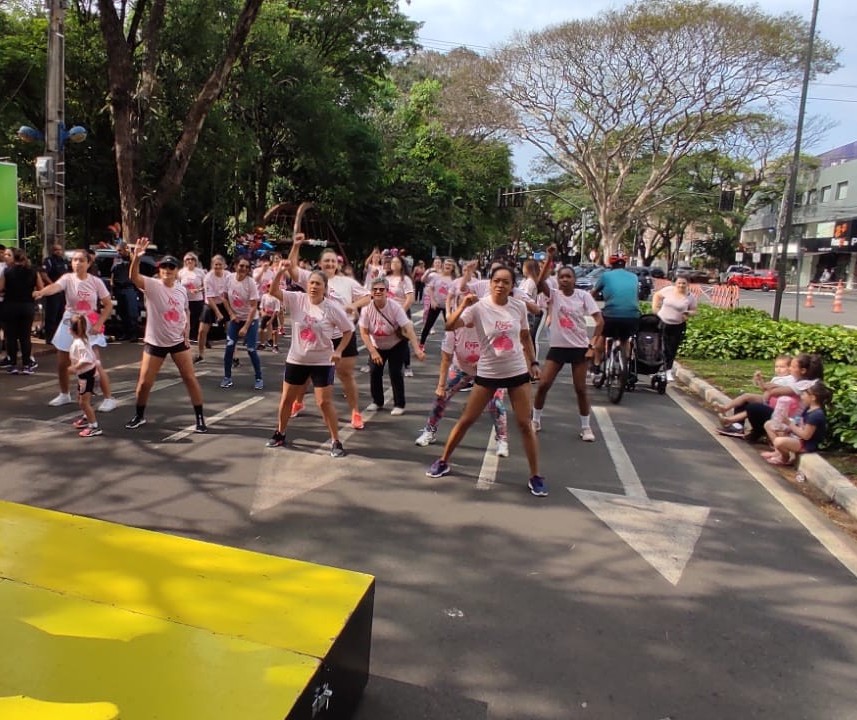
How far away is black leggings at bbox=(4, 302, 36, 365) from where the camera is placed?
9.30 metres

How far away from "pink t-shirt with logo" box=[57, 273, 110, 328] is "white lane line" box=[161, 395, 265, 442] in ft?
5.04

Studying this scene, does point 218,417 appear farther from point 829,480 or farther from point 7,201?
point 7,201

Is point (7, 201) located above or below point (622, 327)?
above

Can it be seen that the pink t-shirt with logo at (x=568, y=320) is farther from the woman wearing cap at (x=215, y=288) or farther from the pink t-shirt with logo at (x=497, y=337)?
the woman wearing cap at (x=215, y=288)

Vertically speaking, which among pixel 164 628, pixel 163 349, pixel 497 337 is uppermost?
pixel 497 337

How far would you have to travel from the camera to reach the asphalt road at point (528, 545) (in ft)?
9.93

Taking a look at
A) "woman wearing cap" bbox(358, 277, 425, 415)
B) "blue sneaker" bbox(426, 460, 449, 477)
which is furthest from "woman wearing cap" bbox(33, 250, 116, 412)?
"blue sneaker" bbox(426, 460, 449, 477)

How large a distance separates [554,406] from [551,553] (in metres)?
4.42

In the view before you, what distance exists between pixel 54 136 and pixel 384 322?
837 cm

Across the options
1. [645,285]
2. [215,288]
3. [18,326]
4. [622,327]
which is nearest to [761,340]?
[622,327]

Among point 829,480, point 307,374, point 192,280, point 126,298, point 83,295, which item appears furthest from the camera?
point 126,298

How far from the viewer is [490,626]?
135 inches

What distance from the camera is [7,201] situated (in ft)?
40.4

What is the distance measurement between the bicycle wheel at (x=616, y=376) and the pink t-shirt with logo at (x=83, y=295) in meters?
6.03
